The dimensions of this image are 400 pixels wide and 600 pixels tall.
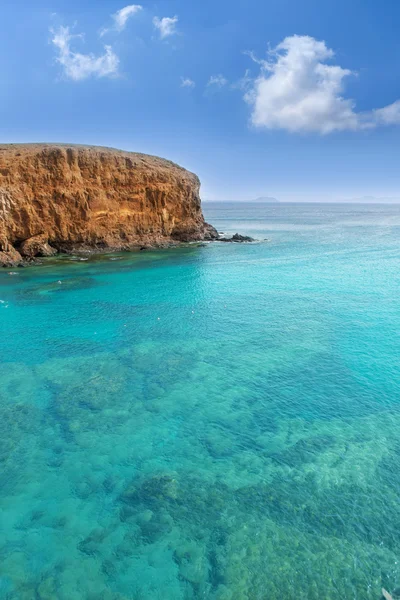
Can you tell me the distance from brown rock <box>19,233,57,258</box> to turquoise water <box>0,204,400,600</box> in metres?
20.4

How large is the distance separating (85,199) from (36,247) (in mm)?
8246

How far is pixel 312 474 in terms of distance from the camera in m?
11.9

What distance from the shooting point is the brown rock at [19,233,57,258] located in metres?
46.4

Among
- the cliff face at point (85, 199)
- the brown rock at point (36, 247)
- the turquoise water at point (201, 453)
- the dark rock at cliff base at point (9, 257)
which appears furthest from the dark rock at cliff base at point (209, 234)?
the turquoise water at point (201, 453)

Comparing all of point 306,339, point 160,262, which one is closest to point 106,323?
point 306,339

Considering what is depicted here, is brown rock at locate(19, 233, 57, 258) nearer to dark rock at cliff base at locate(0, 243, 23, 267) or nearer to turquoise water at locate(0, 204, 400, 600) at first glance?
dark rock at cliff base at locate(0, 243, 23, 267)

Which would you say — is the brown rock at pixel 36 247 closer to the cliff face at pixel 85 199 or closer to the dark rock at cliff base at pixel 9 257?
the cliff face at pixel 85 199

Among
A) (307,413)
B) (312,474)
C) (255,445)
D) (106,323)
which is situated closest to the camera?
(312,474)

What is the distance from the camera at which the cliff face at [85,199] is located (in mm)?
45000

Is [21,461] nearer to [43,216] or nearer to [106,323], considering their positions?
[106,323]

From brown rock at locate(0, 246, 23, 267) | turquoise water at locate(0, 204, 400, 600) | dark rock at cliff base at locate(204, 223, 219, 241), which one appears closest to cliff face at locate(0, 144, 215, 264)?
brown rock at locate(0, 246, 23, 267)

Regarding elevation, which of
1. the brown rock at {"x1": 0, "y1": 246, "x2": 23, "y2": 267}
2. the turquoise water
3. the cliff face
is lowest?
the turquoise water

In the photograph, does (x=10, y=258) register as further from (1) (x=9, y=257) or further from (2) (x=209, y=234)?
(2) (x=209, y=234)

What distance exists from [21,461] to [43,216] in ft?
130
